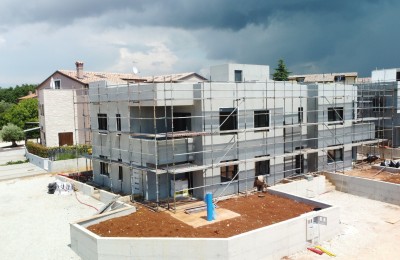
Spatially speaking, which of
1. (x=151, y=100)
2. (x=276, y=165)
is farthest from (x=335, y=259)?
(x=151, y=100)

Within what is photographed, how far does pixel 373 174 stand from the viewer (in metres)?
25.7

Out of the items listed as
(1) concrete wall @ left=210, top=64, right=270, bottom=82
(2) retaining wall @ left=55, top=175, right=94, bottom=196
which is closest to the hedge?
(2) retaining wall @ left=55, top=175, right=94, bottom=196

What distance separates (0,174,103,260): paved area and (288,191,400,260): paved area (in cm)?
1028

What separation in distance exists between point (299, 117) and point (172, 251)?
49.9 feet

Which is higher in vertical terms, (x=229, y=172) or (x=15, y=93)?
(x=15, y=93)

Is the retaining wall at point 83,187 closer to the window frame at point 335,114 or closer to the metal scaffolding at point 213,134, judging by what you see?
the metal scaffolding at point 213,134

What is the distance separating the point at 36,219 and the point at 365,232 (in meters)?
16.5

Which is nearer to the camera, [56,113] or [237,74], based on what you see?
[237,74]

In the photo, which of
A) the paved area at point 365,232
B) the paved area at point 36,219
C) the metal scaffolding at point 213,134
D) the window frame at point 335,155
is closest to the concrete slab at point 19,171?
the paved area at point 36,219

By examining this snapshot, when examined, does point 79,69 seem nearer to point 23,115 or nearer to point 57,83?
point 57,83

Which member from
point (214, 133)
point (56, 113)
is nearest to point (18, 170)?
point (56, 113)

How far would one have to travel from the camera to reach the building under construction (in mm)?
20062

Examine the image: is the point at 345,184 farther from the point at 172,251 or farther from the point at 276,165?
the point at 172,251

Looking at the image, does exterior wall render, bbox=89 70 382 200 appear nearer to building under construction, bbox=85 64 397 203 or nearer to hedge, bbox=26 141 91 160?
building under construction, bbox=85 64 397 203
